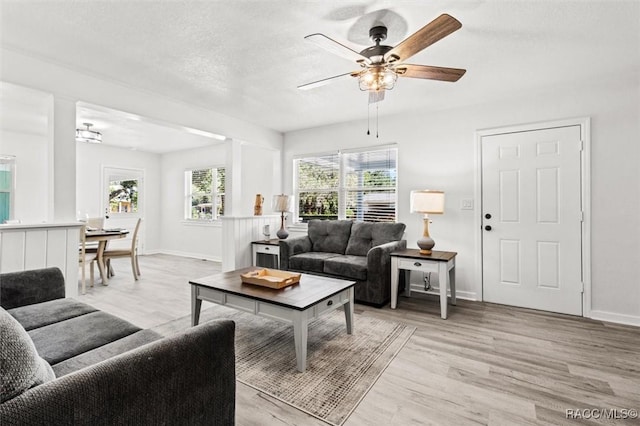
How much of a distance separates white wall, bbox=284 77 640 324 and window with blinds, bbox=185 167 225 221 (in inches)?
124

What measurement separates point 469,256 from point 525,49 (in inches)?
90.5

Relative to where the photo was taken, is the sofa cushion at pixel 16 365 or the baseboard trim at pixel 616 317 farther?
the baseboard trim at pixel 616 317

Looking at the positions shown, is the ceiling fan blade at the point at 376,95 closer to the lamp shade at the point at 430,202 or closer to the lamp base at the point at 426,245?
Result: the lamp shade at the point at 430,202

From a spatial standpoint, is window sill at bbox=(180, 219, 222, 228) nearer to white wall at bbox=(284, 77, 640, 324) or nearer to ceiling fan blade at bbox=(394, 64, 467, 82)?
white wall at bbox=(284, 77, 640, 324)

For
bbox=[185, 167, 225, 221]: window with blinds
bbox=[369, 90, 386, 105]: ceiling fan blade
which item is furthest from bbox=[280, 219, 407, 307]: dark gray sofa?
bbox=[185, 167, 225, 221]: window with blinds

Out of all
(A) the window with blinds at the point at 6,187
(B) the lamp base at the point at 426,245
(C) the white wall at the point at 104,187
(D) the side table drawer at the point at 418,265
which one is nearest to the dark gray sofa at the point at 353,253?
(D) the side table drawer at the point at 418,265

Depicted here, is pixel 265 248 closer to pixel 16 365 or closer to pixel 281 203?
pixel 281 203

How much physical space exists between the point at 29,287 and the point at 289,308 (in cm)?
172

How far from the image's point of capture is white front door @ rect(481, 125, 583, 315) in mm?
3301

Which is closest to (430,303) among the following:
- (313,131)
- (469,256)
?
(469,256)

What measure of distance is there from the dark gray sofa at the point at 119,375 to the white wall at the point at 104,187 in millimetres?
5349

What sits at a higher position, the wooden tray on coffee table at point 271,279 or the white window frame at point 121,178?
the white window frame at point 121,178

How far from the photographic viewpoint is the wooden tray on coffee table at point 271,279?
8.09ft

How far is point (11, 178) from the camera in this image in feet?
17.1
